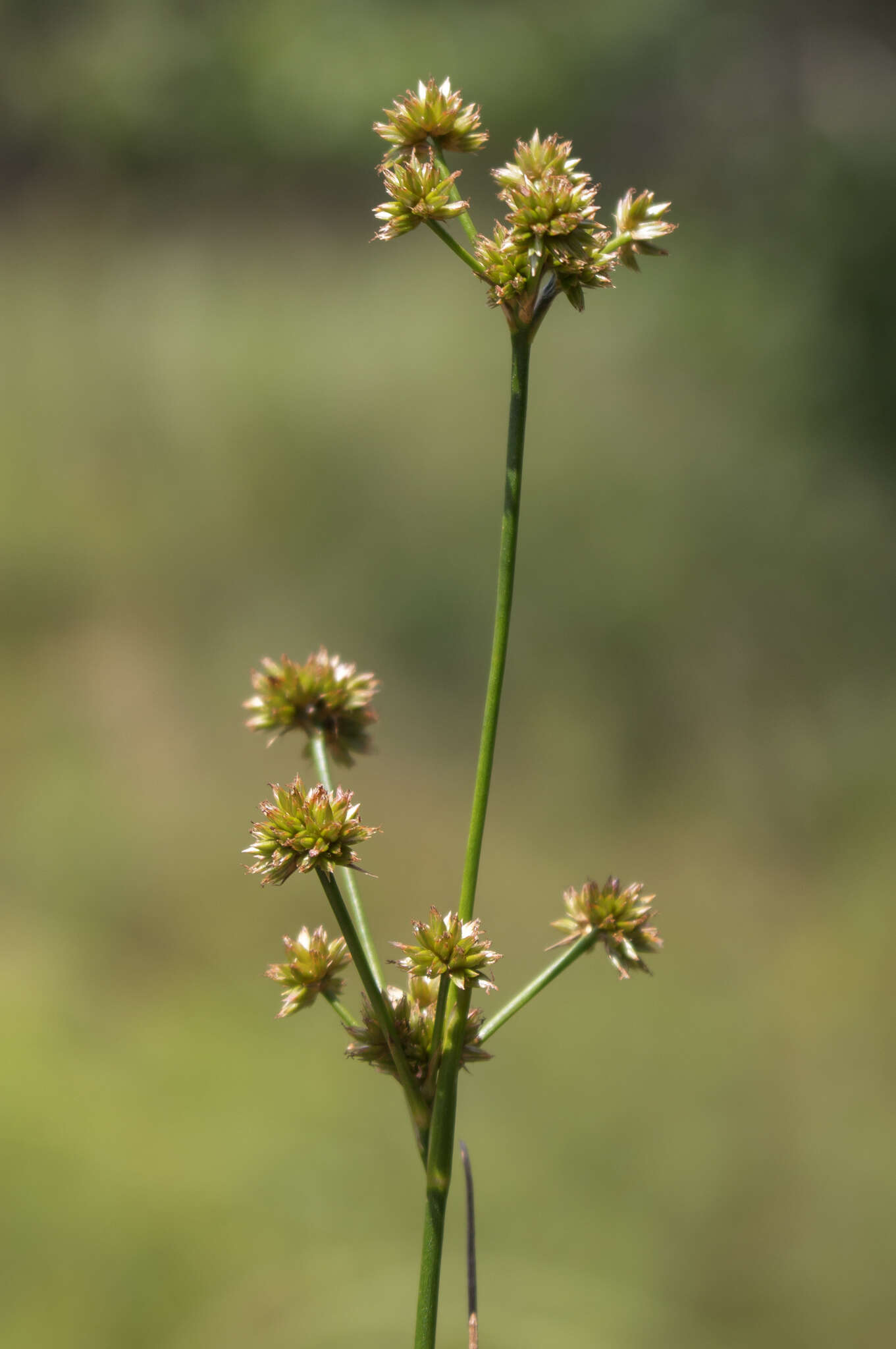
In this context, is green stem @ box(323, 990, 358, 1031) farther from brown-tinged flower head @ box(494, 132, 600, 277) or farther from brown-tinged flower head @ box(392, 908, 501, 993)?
brown-tinged flower head @ box(494, 132, 600, 277)

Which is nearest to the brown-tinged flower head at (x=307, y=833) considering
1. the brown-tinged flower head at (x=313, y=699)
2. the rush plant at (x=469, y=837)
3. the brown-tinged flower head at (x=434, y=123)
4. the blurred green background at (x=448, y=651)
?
the rush plant at (x=469, y=837)

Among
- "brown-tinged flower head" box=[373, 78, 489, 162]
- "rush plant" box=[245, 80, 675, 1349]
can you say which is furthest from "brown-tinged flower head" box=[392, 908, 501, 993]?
"brown-tinged flower head" box=[373, 78, 489, 162]

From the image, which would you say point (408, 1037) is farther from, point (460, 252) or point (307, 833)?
point (460, 252)

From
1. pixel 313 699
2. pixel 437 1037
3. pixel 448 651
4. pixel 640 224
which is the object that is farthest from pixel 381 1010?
pixel 448 651

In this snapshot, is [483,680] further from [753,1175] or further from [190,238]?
[190,238]

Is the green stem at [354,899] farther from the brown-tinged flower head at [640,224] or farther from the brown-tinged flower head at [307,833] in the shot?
the brown-tinged flower head at [640,224]

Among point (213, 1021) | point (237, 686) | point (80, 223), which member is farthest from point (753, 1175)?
point (80, 223)
